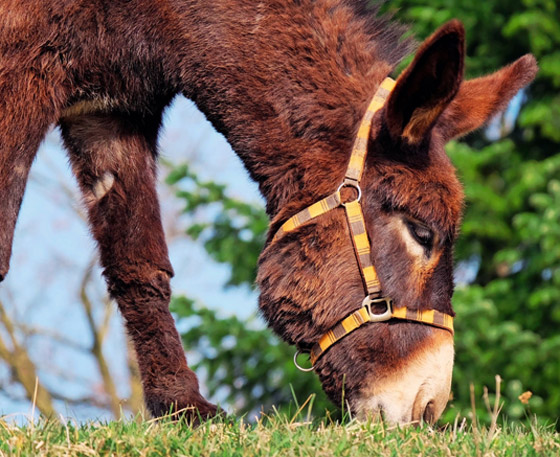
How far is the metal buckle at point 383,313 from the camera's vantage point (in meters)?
3.50

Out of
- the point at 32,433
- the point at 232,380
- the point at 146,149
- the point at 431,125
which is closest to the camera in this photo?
the point at 32,433

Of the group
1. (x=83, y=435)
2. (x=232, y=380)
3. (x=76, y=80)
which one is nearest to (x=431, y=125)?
(x=76, y=80)

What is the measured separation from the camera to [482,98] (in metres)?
3.93

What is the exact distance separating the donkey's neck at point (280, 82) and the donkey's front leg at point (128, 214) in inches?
23.1

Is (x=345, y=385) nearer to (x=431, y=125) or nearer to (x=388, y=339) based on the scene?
(x=388, y=339)

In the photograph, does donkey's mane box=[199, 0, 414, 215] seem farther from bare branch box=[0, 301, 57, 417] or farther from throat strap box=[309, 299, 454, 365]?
bare branch box=[0, 301, 57, 417]

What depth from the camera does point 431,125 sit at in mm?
3438

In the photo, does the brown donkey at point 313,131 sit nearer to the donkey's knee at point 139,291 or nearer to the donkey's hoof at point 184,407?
the donkey's hoof at point 184,407

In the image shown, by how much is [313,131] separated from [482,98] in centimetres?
85

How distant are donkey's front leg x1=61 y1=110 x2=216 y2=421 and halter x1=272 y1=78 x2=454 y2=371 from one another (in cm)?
90

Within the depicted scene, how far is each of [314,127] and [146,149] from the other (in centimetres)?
105

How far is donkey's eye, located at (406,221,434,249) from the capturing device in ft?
11.5

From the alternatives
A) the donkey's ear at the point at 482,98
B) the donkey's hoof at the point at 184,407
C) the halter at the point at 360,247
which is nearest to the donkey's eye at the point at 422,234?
the halter at the point at 360,247

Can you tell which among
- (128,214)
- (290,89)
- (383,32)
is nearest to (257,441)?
(290,89)
